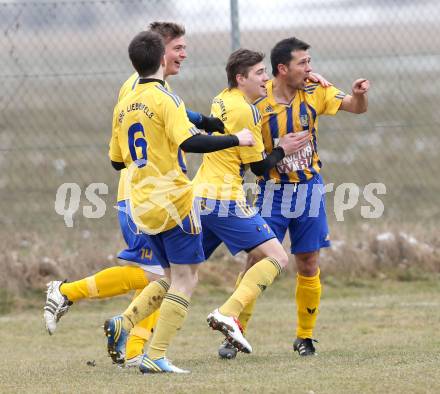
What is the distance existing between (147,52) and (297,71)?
1.60 m

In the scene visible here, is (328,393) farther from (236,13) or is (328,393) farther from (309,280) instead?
(236,13)

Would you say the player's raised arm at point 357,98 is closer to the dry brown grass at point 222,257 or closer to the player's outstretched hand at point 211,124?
the player's outstretched hand at point 211,124

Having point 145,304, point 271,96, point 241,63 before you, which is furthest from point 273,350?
point 241,63

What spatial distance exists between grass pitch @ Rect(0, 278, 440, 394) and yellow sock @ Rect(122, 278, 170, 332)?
330 millimetres

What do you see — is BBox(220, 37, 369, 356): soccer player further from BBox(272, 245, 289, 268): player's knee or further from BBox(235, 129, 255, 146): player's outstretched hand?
BBox(235, 129, 255, 146): player's outstretched hand

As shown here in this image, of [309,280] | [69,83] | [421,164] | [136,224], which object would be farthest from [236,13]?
[421,164]

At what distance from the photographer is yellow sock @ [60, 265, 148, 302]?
303 inches

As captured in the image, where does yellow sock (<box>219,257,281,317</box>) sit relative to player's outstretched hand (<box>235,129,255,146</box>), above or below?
below

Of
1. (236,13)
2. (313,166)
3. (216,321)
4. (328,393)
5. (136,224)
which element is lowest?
(328,393)

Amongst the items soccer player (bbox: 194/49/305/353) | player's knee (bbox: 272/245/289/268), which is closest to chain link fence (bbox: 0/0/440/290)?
soccer player (bbox: 194/49/305/353)

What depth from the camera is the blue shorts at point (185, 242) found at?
6797 millimetres

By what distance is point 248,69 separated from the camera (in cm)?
762

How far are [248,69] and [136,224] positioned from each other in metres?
1.43

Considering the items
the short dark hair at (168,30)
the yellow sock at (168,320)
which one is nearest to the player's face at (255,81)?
the short dark hair at (168,30)
